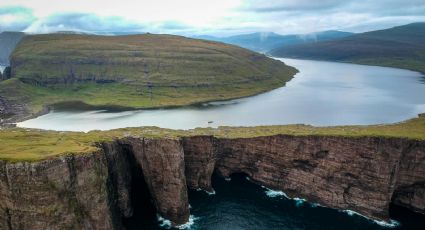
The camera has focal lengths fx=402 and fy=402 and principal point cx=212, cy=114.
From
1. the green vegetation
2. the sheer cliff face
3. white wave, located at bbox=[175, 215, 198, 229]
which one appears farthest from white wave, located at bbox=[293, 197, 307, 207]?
white wave, located at bbox=[175, 215, 198, 229]

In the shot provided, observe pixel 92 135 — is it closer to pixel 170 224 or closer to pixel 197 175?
pixel 197 175

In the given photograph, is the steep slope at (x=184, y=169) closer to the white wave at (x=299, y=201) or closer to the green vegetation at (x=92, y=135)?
the green vegetation at (x=92, y=135)

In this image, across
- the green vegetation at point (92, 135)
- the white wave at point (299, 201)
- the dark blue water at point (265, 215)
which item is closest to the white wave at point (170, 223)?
the dark blue water at point (265, 215)

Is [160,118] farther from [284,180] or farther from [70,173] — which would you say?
[70,173]

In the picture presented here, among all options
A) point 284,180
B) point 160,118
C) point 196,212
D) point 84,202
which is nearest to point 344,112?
point 160,118

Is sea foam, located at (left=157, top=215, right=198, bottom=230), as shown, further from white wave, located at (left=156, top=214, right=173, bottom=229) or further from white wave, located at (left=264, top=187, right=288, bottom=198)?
white wave, located at (left=264, top=187, right=288, bottom=198)
